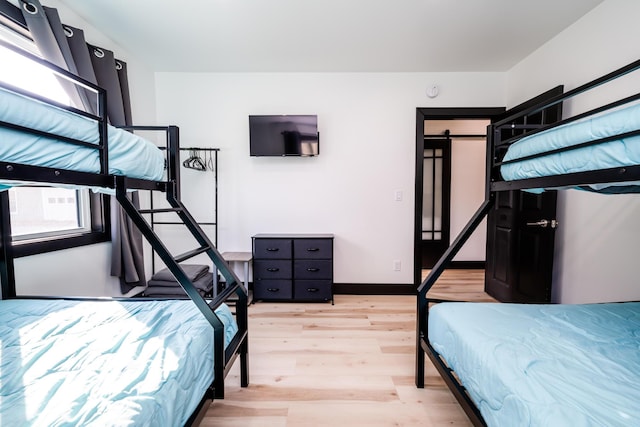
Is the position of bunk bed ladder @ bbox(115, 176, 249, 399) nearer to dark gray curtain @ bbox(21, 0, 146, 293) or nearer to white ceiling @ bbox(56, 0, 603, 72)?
dark gray curtain @ bbox(21, 0, 146, 293)

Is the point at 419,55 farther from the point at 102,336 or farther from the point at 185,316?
the point at 102,336

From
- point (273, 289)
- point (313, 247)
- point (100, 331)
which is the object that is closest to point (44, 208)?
point (100, 331)

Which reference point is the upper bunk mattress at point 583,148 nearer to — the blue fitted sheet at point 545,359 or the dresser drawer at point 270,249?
the blue fitted sheet at point 545,359

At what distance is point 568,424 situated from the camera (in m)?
0.68

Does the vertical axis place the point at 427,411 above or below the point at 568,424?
below

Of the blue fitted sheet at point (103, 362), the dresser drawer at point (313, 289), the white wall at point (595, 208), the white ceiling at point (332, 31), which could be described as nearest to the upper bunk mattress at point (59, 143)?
the blue fitted sheet at point (103, 362)

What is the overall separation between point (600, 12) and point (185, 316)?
3460 millimetres

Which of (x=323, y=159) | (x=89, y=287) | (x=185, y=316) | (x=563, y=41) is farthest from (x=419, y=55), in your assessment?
(x=89, y=287)

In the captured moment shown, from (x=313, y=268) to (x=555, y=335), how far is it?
207 cm

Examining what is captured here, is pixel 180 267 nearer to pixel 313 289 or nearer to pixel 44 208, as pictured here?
pixel 44 208

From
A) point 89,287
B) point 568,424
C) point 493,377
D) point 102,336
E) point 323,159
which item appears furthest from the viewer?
point 323,159

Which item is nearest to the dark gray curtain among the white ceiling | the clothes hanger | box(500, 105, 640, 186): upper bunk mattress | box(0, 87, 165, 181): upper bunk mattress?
the white ceiling

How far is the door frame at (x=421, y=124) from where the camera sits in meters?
3.06

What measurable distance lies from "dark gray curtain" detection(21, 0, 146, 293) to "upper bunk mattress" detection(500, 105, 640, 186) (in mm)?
2853
